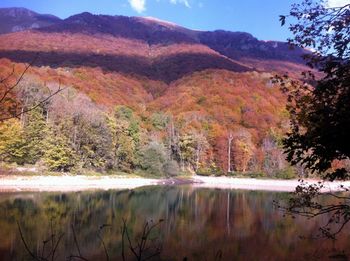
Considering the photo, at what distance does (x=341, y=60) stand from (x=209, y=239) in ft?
44.8

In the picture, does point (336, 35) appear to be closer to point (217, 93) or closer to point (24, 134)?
point (24, 134)

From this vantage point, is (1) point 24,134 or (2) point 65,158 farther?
(2) point 65,158

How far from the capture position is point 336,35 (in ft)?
18.8

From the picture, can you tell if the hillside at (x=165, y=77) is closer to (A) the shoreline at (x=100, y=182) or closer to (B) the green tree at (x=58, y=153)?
(B) the green tree at (x=58, y=153)

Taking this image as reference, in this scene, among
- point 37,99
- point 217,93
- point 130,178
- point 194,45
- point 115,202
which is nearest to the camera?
point 115,202

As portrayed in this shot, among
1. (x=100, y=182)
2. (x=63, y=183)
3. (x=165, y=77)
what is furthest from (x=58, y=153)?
(x=165, y=77)

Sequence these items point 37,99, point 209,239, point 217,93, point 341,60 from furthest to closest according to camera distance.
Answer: point 217,93
point 37,99
point 209,239
point 341,60

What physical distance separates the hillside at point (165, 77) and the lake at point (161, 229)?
71.2 feet

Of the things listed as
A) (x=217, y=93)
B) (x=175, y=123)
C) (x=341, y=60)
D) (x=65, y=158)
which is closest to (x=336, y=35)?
(x=341, y=60)

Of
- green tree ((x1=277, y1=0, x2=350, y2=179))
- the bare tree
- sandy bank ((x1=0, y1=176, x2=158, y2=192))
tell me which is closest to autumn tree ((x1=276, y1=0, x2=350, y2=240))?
green tree ((x1=277, y1=0, x2=350, y2=179))

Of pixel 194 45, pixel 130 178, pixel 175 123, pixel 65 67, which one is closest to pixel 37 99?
pixel 130 178

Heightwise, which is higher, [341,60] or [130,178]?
[341,60]

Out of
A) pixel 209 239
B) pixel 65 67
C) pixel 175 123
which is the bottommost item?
pixel 209 239

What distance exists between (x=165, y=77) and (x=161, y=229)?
99879 millimetres
